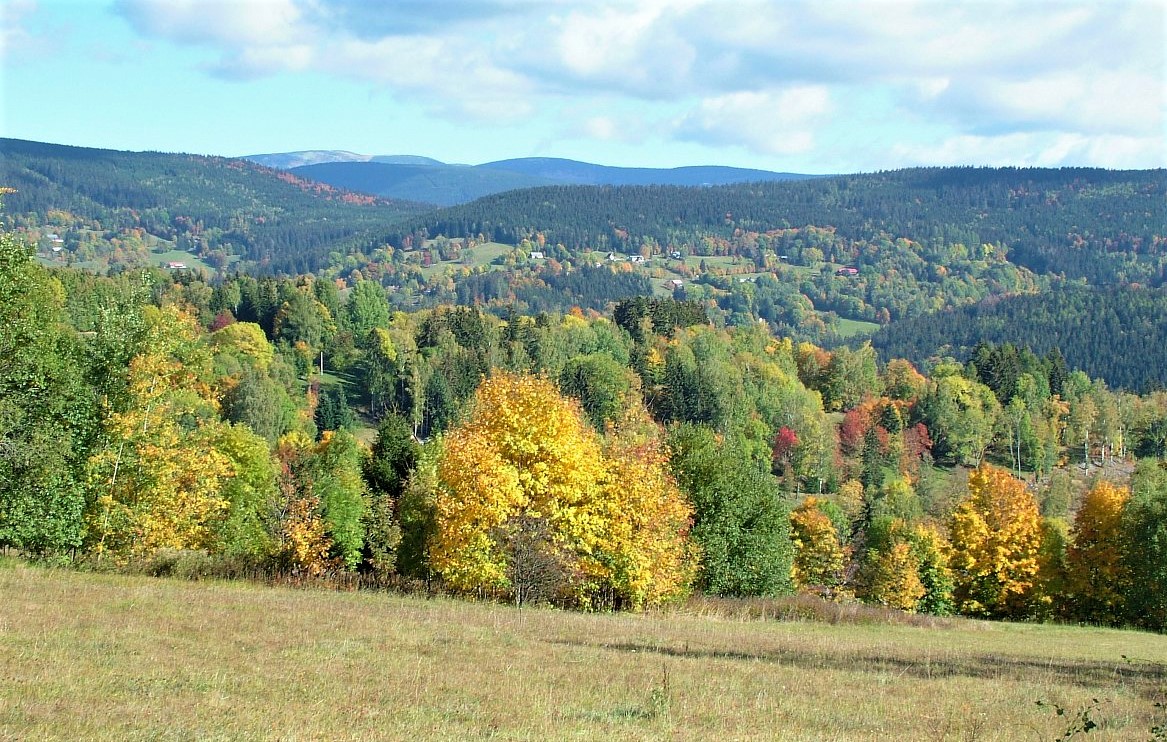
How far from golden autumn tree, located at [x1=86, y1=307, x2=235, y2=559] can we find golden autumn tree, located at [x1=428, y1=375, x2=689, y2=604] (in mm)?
8853

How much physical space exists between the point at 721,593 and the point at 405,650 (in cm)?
3480

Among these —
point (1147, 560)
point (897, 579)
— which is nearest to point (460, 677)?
point (1147, 560)

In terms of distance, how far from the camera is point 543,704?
655 inches

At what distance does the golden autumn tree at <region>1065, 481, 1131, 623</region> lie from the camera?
6756 centimetres

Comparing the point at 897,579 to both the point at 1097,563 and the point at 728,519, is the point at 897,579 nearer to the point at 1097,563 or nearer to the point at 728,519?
the point at 1097,563

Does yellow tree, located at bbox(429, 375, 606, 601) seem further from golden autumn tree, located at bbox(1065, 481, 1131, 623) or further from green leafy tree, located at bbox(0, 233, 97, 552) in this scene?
golden autumn tree, located at bbox(1065, 481, 1131, 623)

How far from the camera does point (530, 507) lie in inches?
1400

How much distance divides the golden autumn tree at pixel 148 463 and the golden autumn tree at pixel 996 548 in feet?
170

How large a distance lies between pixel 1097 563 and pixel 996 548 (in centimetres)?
600

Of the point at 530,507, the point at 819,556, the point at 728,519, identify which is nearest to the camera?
the point at 530,507

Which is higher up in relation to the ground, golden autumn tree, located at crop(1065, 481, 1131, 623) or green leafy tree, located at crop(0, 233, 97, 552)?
green leafy tree, located at crop(0, 233, 97, 552)

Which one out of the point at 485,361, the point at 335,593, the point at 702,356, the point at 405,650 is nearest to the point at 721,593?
the point at 335,593

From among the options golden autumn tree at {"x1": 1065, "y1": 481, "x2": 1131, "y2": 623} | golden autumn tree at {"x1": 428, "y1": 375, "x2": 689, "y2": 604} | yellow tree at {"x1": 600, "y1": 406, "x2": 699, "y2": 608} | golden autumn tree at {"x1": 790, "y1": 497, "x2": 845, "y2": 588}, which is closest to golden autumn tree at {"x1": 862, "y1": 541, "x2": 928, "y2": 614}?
golden autumn tree at {"x1": 790, "y1": 497, "x2": 845, "y2": 588}

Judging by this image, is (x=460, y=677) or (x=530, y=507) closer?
(x=460, y=677)
